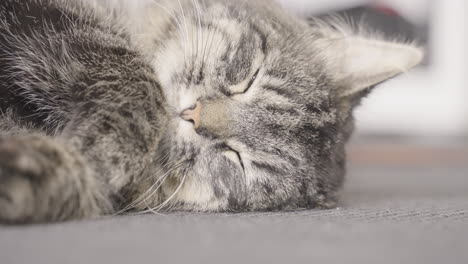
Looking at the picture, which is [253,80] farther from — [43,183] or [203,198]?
[43,183]

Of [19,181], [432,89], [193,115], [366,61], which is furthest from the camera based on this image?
[432,89]

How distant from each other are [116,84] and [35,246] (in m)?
0.47

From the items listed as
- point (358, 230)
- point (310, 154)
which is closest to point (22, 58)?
point (310, 154)

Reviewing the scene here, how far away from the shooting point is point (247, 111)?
1325mm

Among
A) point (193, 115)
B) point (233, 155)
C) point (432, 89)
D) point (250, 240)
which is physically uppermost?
point (432, 89)

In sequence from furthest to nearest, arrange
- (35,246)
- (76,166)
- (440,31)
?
(440,31) → (76,166) → (35,246)

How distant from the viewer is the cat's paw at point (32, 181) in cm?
81

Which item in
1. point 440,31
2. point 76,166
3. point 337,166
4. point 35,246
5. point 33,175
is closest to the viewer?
point 35,246

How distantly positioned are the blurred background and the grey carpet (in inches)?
110

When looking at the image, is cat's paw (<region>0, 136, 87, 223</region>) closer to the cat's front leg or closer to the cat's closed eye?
the cat's front leg

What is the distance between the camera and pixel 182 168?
51.8 inches

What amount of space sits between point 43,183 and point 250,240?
0.38 metres

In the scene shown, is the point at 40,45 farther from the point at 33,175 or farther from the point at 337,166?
the point at 337,166

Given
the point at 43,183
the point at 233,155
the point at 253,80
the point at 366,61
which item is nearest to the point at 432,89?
the point at 366,61
